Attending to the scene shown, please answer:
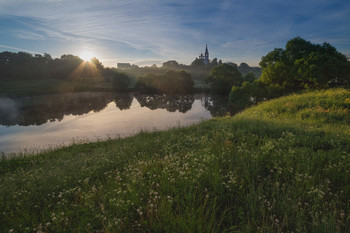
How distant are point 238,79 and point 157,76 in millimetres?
32316

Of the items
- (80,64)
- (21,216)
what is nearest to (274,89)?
(21,216)

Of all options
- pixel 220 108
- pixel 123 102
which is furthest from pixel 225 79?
pixel 123 102

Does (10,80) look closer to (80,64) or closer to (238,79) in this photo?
(80,64)

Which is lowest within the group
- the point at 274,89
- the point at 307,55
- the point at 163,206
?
the point at 163,206

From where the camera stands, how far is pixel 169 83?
66.3 m

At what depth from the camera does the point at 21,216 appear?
3.88 m

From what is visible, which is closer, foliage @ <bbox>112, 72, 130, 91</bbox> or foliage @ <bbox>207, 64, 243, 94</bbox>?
foliage @ <bbox>207, 64, 243, 94</bbox>

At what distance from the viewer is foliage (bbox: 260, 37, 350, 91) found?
24.6 metres

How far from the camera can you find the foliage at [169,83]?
218ft

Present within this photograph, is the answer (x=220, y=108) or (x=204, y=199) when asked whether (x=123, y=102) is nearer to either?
(x=220, y=108)

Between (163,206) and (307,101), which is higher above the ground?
(307,101)

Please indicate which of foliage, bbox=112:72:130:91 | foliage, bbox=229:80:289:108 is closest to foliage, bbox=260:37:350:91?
foliage, bbox=229:80:289:108

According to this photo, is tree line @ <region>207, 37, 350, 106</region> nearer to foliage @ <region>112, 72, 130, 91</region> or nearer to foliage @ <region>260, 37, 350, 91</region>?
foliage @ <region>260, 37, 350, 91</region>

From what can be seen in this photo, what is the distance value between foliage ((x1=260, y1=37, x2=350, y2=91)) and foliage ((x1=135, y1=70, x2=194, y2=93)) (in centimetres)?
3721
